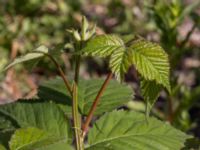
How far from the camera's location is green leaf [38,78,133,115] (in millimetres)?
1591

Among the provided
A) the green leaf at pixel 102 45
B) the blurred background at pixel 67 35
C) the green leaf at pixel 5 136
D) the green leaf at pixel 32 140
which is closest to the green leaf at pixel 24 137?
the green leaf at pixel 32 140

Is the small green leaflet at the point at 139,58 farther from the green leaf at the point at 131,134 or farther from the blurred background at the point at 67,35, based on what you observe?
the blurred background at the point at 67,35

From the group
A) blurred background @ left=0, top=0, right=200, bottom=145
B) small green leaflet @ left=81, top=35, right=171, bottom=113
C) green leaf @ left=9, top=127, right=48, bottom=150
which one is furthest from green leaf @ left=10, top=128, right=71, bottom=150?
blurred background @ left=0, top=0, right=200, bottom=145

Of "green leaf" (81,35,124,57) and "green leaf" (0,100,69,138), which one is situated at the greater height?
"green leaf" (81,35,124,57)

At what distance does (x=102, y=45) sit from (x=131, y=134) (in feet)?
1.02

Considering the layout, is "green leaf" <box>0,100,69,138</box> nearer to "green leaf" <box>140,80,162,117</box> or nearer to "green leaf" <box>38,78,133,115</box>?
"green leaf" <box>38,78,133,115</box>

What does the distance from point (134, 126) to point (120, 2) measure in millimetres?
3193

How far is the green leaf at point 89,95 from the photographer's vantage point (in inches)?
62.6

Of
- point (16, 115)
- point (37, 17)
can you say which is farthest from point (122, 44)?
point (37, 17)

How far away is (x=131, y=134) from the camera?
1.48 meters

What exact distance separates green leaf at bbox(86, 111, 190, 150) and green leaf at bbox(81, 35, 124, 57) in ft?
0.94

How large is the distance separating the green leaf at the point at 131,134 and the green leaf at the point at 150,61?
0.22 meters

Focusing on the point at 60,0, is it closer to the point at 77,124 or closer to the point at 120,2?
the point at 120,2

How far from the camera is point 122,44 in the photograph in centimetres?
133
